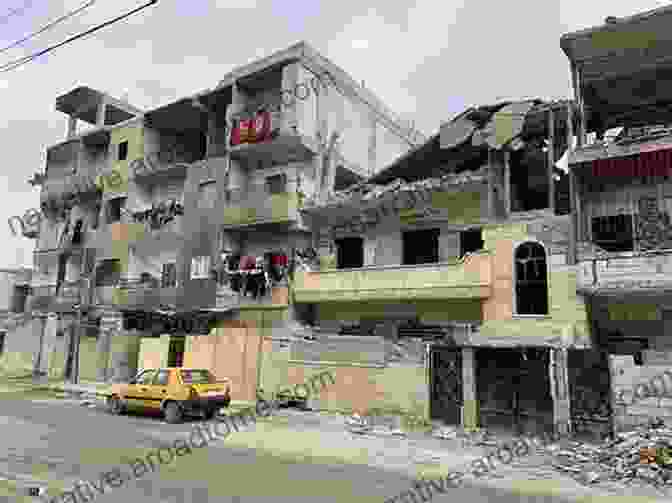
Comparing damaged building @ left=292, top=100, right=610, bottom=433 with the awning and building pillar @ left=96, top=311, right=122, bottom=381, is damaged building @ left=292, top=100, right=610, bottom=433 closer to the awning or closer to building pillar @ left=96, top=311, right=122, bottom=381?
the awning

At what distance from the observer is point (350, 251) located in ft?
69.5

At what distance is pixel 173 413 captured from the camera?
13852 mm

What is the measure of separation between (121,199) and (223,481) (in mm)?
24200

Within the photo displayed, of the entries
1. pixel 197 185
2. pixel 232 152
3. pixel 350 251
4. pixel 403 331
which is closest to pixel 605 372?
pixel 403 331

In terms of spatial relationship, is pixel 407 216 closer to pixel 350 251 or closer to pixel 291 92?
pixel 350 251

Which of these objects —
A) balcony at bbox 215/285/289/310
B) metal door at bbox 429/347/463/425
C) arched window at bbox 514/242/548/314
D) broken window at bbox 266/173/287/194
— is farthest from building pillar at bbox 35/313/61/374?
arched window at bbox 514/242/548/314

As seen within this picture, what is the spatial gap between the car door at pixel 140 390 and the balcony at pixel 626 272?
40.8 ft

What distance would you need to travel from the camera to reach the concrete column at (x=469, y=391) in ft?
46.5

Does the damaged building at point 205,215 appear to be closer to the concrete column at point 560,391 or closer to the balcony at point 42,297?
the balcony at point 42,297

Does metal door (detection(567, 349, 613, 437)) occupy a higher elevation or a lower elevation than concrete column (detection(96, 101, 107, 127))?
lower

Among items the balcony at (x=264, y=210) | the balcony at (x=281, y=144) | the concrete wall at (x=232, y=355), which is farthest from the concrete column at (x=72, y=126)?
the concrete wall at (x=232, y=355)

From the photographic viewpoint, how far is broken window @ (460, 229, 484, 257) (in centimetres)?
1825

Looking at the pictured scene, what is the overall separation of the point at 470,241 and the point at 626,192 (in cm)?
508

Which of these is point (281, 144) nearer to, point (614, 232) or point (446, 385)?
point (446, 385)
